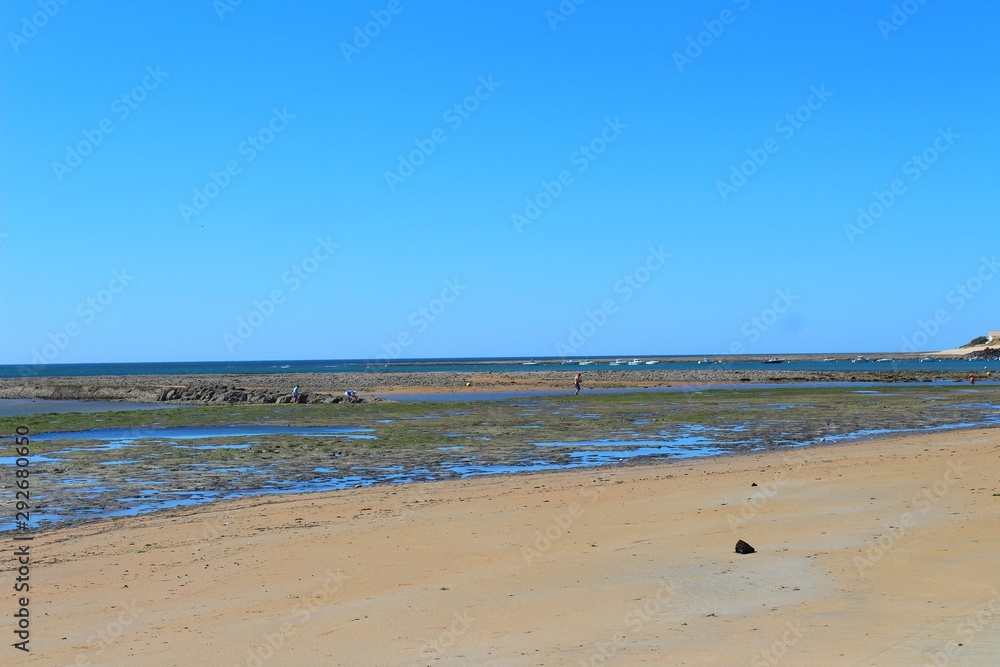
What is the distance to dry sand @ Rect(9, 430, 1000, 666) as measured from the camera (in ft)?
25.2

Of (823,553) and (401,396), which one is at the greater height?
(401,396)

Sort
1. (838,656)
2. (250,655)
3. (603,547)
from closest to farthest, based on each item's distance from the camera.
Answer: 1. (838,656)
2. (250,655)
3. (603,547)

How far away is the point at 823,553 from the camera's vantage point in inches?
424

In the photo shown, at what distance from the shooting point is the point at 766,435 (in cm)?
2967


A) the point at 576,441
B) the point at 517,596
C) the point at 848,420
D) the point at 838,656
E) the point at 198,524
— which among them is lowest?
the point at 838,656

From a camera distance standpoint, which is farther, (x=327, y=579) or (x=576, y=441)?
(x=576, y=441)

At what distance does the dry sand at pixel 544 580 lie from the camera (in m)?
7.68

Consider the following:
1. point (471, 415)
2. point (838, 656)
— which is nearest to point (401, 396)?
point (471, 415)

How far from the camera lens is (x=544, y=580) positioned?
10.0m

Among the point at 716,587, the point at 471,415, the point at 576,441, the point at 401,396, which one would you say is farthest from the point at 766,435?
the point at 401,396

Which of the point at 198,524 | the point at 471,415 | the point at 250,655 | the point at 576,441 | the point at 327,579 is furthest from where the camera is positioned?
the point at 471,415

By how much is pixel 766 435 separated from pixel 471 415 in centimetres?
1549

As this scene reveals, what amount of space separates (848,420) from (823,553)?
2626 centimetres

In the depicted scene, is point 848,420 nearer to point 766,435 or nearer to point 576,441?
point 766,435
